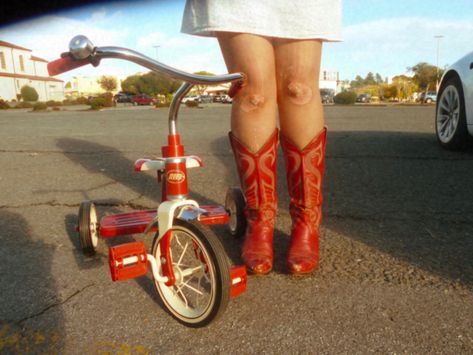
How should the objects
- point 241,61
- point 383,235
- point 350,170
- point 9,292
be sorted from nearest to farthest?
1. point 9,292
2. point 241,61
3. point 383,235
4. point 350,170

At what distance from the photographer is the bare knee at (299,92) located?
6.40 feet

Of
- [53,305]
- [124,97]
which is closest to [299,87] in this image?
[53,305]

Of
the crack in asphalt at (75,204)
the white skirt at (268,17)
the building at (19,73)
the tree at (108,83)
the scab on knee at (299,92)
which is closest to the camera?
the white skirt at (268,17)

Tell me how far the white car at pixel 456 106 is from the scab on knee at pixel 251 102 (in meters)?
3.18

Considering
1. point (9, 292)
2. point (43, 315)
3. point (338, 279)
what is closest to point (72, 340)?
point (43, 315)

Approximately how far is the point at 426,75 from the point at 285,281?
68.4 metres

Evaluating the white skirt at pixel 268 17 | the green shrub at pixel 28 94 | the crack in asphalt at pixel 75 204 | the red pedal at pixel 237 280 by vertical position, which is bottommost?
the crack in asphalt at pixel 75 204

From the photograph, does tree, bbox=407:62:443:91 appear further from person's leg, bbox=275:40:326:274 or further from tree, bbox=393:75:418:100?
person's leg, bbox=275:40:326:274

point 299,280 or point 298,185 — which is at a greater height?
point 298,185

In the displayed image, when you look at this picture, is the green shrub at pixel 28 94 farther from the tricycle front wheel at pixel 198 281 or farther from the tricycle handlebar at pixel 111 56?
the tricycle handlebar at pixel 111 56

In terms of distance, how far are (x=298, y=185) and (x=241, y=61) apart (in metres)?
0.61

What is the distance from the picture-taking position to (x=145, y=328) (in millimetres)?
1517

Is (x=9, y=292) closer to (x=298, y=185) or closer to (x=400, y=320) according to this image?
(x=298, y=185)

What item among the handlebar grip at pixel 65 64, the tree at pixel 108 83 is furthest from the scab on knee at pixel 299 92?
the tree at pixel 108 83
